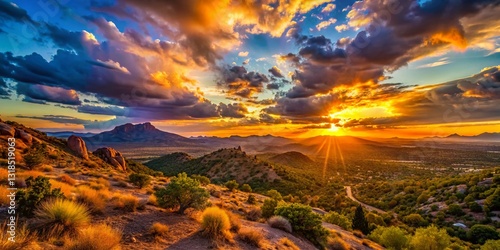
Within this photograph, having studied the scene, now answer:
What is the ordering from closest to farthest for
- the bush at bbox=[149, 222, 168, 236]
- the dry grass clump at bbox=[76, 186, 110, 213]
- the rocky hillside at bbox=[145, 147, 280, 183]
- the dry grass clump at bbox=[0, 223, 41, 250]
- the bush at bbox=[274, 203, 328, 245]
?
the dry grass clump at bbox=[0, 223, 41, 250] → the bush at bbox=[149, 222, 168, 236] → the dry grass clump at bbox=[76, 186, 110, 213] → the bush at bbox=[274, 203, 328, 245] → the rocky hillside at bbox=[145, 147, 280, 183]

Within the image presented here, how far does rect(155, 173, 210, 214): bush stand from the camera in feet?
45.9

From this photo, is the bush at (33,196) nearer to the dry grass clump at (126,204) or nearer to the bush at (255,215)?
the dry grass clump at (126,204)

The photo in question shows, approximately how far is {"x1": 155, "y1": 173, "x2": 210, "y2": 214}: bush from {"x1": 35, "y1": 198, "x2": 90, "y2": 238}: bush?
5.06 metres

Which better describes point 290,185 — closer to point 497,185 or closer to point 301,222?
point 497,185

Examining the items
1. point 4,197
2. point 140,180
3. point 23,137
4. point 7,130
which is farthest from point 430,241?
point 7,130

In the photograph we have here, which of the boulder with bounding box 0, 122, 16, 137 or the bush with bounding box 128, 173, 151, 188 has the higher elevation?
the boulder with bounding box 0, 122, 16, 137

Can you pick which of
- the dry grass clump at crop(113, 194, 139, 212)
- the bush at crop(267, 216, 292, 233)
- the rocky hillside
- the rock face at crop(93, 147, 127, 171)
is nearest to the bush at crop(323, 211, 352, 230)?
the bush at crop(267, 216, 292, 233)

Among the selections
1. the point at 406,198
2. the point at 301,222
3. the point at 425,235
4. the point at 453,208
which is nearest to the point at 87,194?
the point at 301,222

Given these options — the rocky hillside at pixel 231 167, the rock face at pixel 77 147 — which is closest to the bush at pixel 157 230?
the rock face at pixel 77 147

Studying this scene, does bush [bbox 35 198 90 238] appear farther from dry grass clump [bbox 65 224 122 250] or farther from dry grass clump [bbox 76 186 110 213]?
dry grass clump [bbox 76 186 110 213]

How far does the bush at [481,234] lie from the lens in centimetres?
3422

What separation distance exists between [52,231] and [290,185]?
7586 centimetres

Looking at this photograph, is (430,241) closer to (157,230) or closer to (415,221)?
(157,230)

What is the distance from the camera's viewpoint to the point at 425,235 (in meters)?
21.2
